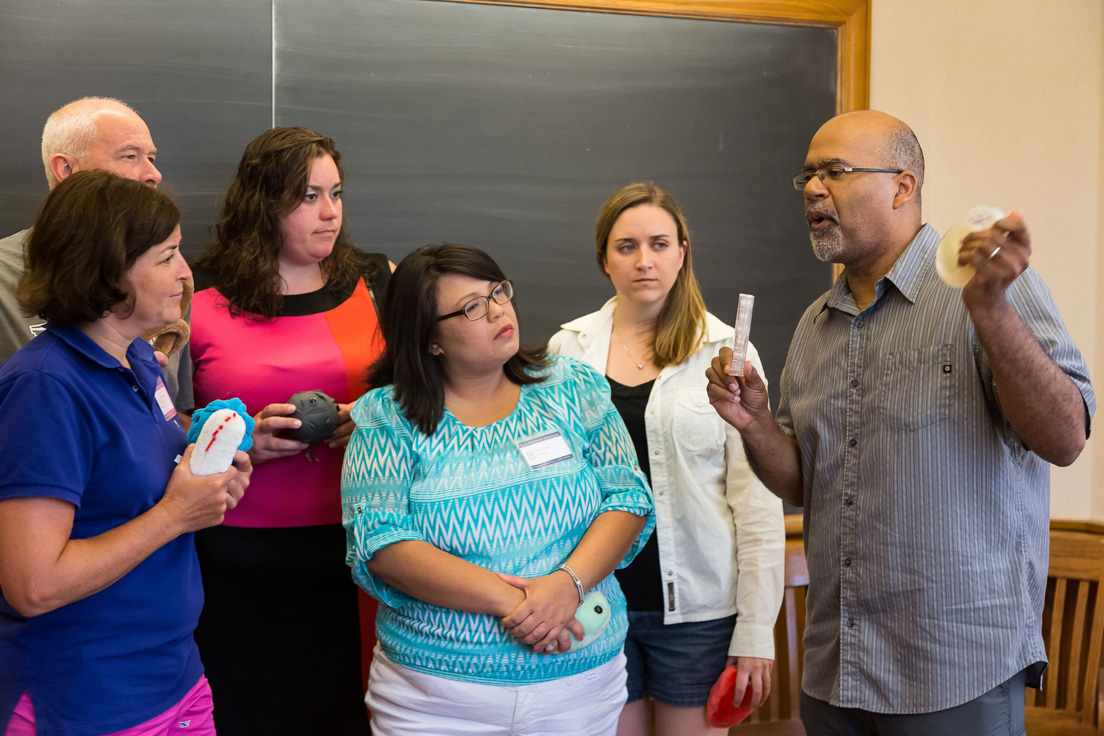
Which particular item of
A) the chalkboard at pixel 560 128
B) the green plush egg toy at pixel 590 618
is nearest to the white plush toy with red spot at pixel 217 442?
the green plush egg toy at pixel 590 618

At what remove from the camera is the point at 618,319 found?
97.5 inches

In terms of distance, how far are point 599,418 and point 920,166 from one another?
2.67 feet

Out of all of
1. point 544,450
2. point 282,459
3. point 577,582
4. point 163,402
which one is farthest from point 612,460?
point 163,402

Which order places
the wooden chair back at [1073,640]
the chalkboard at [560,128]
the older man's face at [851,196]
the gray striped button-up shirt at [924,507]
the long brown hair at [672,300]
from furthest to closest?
1. the wooden chair back at [1073,640]
2. the chalkboard at [560,128]
3. the long brown hair at [672,300]
4. the older man's face at [851,196]
5. the gray striped button-up shirt at [924,507]

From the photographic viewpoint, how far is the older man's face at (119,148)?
2.16m

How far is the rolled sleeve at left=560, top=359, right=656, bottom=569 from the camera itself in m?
1.89

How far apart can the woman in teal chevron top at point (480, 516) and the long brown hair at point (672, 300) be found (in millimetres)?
391

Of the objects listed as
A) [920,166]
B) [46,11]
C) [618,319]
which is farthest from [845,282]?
[46,11]

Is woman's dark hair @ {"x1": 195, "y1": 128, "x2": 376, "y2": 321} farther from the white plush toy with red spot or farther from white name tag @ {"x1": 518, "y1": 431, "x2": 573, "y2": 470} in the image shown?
white name tag @ {"x1": 518, "y1": 431, "x2": 573, "y2": 470}

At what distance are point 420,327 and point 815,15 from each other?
2008 millimetres

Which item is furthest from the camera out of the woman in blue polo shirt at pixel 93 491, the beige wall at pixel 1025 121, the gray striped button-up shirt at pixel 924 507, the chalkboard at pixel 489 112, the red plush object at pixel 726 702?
the beige wall at pixel 1025 121

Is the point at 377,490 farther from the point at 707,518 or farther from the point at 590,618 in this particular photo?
the point at 707,518

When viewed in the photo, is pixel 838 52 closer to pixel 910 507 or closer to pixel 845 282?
pixel 845 282

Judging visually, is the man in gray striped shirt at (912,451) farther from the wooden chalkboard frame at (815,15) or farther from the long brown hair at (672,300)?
the wooden chalkboard frame at (815,15)
